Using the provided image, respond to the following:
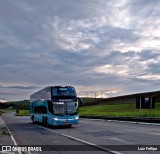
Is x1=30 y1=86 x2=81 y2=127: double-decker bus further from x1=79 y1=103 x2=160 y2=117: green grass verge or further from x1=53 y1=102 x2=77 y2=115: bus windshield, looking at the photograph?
x1=79 y1=103 x2=160 y2=117: green grass verge

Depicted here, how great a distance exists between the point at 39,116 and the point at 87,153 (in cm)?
2584

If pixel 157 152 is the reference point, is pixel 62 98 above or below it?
above

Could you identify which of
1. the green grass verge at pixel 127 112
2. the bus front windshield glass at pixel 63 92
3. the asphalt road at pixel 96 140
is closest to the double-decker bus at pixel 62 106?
A: the bus front windshield glass at pixel 63 92

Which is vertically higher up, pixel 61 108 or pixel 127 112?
pixel 61 108

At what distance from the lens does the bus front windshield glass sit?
3203 centimetres

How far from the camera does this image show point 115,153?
1327cm

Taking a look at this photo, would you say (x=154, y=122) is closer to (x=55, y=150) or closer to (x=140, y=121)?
(x=140, y=121)

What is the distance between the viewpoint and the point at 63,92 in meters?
32.2

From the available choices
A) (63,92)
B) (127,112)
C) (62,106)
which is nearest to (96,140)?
(62,106)

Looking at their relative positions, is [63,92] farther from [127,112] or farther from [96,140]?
[127,112]

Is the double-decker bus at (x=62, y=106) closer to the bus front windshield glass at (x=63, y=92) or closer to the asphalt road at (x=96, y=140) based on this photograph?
the bus front windshield glass at (x=63, y=92)

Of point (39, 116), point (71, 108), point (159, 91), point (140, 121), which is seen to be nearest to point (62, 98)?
point (71, 108)

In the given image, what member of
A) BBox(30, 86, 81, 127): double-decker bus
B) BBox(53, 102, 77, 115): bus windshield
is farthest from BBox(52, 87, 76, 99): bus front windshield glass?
BBox(53, 102, 77, 115): bus windshield

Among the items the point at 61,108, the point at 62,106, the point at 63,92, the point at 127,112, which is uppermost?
the point at 63,92
